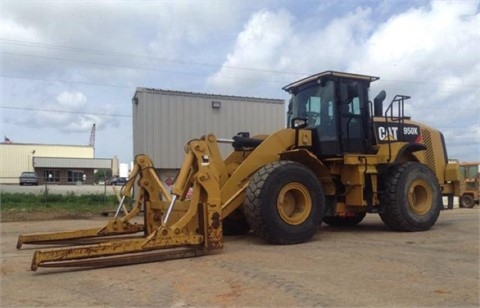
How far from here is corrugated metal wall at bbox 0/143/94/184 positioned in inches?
3056

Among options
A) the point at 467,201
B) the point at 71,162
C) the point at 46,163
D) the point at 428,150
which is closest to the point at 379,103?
the point at 428,150

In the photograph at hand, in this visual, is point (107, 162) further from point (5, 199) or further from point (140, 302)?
point (140, 302)

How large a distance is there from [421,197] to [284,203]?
3.48 m

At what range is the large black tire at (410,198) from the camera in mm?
9898

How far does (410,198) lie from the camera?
10125 millimetres

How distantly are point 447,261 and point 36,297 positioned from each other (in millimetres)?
5248

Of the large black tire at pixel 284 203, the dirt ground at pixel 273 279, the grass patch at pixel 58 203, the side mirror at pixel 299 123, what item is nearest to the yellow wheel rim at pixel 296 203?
the large black tire at pixel 284 203

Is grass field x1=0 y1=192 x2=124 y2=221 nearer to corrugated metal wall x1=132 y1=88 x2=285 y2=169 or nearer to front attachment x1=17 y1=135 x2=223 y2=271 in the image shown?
corrugated metal wall x1=132 y1=88 x2=285 y2=169

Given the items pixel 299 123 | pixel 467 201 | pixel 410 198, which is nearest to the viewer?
pixel 299 123

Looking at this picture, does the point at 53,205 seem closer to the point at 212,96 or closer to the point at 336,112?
the point at 212,96

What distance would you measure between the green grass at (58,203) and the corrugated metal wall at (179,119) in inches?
137

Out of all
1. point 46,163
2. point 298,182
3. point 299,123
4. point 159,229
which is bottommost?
point 159,229

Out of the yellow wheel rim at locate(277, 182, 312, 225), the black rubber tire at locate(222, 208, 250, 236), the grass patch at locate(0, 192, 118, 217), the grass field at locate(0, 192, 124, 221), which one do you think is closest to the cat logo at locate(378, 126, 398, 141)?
the yellow wheel rim at locate(277, 182, 312, 225)

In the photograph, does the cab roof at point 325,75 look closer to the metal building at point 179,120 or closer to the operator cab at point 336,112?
the operator cab at point 336,112
